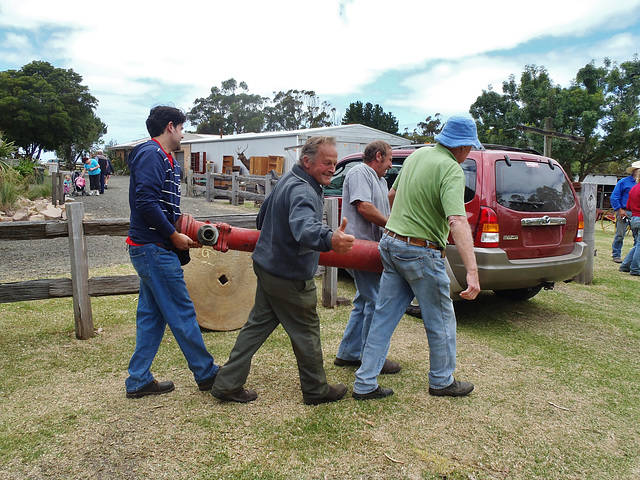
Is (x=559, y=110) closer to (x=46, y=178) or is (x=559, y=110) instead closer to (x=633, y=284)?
(x=633, y=284)

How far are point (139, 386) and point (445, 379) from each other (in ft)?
7.08

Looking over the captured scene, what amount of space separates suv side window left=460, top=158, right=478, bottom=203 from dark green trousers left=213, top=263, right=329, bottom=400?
7.56 ft

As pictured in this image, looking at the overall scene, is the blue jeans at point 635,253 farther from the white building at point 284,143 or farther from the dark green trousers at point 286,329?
the white building at point 284,143

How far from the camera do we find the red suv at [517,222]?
189 inches

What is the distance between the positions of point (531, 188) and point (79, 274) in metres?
4.48

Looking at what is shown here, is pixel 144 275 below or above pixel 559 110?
below

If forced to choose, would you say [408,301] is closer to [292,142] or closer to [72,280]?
[72,280]

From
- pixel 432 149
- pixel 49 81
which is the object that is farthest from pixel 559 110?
pixel 49 81

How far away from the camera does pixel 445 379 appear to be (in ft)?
11.6

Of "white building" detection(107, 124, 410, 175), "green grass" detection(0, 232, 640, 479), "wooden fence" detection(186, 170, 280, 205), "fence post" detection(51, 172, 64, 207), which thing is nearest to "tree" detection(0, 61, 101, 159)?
"white building" detection(107, 124, 410, 175)

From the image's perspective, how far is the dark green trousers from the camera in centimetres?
318

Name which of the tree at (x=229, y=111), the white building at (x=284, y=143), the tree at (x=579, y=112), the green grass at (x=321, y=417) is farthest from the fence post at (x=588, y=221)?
the tree at (x=229, y=111)

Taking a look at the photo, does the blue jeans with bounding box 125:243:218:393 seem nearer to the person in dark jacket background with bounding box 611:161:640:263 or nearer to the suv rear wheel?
the suv rear wheel

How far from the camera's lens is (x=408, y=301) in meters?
3.56
